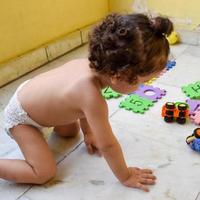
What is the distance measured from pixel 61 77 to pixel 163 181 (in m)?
0.35

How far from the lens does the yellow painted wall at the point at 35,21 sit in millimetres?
1318

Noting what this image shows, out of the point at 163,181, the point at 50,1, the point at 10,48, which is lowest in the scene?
the point at 163,181

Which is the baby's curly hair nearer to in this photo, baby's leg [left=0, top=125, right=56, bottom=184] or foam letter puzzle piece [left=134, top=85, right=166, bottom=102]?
baby's leg [left=0, top=125, right=56, bottom=184]

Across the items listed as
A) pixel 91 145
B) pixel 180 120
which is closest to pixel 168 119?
pixel 180 120

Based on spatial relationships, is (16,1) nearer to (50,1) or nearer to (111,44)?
(50,1)

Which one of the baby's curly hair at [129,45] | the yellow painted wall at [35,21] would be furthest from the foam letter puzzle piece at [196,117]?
the yellow painted wall at [35,21]

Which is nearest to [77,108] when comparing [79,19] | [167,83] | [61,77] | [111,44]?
[61,77]

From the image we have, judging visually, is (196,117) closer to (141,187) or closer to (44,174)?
(141,187)

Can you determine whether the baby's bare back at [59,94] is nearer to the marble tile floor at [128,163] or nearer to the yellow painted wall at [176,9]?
the marble tile floor at [128,163]

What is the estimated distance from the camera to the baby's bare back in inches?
29.5

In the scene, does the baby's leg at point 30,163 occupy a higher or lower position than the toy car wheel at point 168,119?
higher

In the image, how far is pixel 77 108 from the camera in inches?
30.6

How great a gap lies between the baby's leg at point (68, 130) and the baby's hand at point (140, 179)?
9.4 inches

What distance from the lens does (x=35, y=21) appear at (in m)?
1.43
